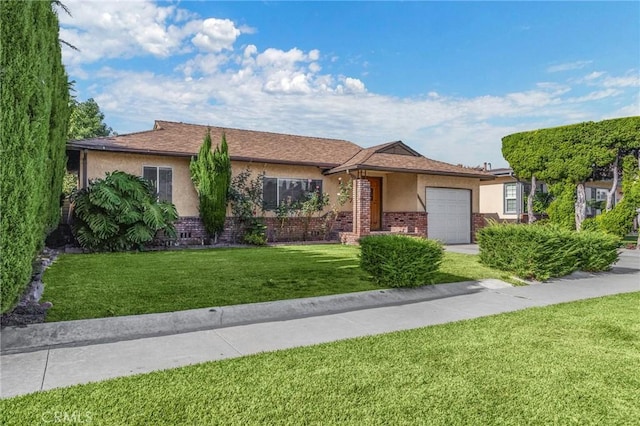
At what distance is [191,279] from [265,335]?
312 centimetres

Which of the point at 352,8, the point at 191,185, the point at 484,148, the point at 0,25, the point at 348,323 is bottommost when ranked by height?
the point at 348,323

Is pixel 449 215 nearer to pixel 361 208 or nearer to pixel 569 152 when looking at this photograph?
pixel 361 208

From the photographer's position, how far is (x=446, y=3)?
12.6 metres

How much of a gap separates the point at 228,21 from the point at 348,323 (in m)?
11.0

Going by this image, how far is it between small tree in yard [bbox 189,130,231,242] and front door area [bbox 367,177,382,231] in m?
7.06

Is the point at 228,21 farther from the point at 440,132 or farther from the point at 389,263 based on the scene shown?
the point at 440,132

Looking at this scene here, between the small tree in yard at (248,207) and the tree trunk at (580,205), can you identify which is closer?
the small tree in yard at (248,207)

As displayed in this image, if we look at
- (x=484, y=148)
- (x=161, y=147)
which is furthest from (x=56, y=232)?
(x=484, y=148)

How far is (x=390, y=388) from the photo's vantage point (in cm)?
303

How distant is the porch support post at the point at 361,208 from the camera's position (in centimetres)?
1489

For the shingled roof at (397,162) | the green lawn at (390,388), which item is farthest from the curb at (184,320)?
the shingled roof at (397,162)

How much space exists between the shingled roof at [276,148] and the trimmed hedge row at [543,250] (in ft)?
21.0

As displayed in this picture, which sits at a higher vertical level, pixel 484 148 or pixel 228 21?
pixel 228 21

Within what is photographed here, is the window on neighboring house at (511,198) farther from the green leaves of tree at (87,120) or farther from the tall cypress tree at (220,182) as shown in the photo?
the green leaves of tree at (87,120)
